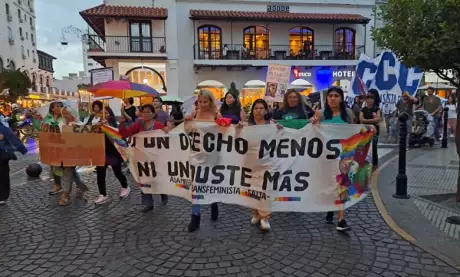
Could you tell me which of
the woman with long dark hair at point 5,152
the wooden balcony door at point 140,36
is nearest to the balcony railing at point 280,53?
the wooden balcony door at point 140,36

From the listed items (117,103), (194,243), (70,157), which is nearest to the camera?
(194,243)

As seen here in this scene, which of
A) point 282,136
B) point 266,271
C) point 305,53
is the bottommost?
point 266,271

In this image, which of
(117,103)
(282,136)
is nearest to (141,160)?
(282,136)

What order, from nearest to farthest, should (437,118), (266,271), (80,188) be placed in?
(266,271), (80,188), (437,118)

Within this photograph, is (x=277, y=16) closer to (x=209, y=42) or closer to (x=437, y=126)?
(x=209, y=42)

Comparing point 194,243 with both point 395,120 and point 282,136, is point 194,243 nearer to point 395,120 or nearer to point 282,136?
point 282,136

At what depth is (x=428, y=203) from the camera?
17.8 feet

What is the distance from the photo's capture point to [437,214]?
4.96m

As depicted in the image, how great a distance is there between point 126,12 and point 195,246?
23.1 meters

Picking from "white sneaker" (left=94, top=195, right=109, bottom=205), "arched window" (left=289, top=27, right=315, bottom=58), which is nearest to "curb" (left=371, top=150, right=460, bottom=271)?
"white sneaker" (left=94, top=195, right=109, bottom=205)

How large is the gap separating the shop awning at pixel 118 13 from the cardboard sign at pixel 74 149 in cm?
1980

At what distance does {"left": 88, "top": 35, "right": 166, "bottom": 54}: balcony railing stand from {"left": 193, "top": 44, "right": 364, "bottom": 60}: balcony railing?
2639 mm

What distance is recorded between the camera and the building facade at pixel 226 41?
24812mm

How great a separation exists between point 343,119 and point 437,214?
76.6 inches
